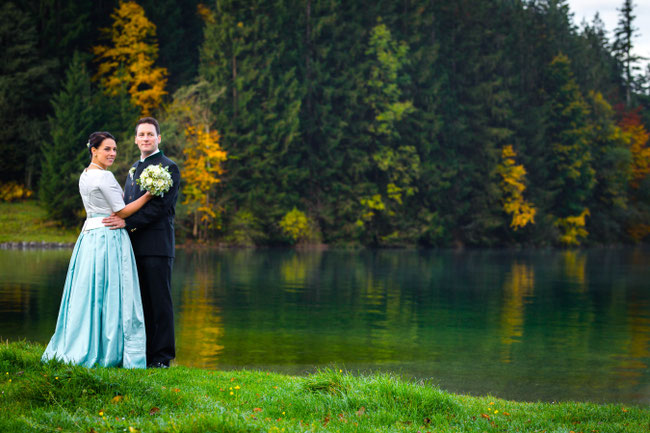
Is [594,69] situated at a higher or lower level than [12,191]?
higher

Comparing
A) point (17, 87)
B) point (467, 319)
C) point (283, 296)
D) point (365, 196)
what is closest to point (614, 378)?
point (467, 319)

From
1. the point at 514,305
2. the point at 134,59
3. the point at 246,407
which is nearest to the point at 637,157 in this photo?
the point at 134,59

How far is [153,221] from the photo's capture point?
25.4 feet

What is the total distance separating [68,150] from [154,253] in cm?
3253

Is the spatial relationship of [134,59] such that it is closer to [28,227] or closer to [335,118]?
[28,227]

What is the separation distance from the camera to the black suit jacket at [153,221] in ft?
25.1

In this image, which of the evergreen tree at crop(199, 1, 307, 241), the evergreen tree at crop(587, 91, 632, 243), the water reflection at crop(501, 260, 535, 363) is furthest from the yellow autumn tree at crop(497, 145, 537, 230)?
the water reflection at crop(501, 260, 535, 363)

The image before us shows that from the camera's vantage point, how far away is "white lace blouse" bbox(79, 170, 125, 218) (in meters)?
7.39

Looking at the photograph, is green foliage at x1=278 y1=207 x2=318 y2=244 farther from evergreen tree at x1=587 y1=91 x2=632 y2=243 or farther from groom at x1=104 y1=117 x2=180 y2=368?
groom at x1=104 y1=117 x2=180 y2=368

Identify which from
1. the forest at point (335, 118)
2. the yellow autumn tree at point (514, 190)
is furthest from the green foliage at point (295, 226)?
the yellow autumn tree at point (514, 190)

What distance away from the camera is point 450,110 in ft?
187

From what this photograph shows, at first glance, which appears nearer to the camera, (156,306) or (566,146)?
(156,306)

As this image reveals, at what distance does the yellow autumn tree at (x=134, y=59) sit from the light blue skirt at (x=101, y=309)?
36.8m

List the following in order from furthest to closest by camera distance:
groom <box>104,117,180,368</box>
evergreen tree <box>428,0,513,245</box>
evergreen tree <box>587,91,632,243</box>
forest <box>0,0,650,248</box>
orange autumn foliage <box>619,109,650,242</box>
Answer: orange autumn foliage <box>619,109,650,242</box> → evergreen tree <box>587,91,632,243</box> → evergreen tree <box>428,0,513,245</box> → forest <box>0,0,650,248</box> → groom <box>104,117,180,368</box>
